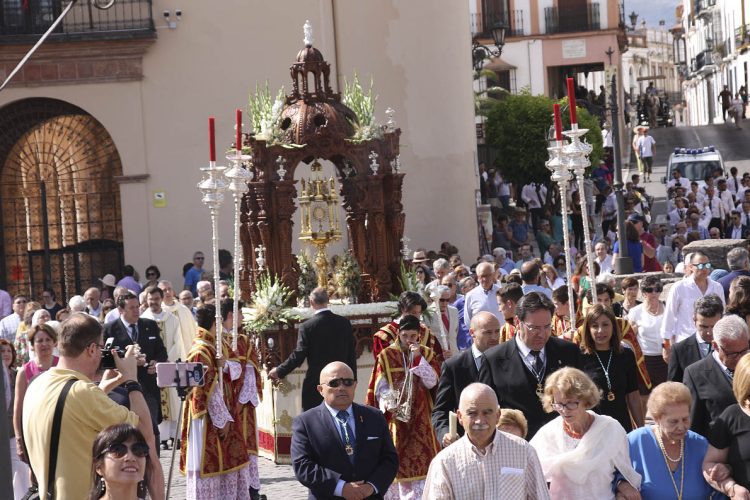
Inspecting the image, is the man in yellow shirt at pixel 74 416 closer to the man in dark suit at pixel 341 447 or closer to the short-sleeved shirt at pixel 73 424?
the short-sleeved shirt at pixel 73 424

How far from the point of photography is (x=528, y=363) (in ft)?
28.7

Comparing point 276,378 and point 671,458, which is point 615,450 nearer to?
point 671,458

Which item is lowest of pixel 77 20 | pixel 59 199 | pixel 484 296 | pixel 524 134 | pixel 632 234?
pixel 484 296

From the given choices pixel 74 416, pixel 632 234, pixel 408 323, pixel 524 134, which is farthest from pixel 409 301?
pixel 524 134

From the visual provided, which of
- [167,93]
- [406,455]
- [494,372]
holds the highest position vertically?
[167,93]

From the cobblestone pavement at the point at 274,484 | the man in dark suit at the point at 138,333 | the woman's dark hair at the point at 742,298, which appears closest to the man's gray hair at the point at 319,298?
the cobblestone pavement at the point at 274,484

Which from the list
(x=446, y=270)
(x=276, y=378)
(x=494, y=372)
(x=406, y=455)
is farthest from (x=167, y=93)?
(x=494, y=372)

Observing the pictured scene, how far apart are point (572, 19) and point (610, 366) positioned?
4655cm

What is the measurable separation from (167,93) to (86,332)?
1660 cm

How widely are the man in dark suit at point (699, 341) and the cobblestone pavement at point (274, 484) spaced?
3.76 meters

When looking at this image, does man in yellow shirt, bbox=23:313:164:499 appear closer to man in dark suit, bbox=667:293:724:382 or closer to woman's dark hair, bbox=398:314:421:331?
man in dark suit, bbox=667:293:724:382

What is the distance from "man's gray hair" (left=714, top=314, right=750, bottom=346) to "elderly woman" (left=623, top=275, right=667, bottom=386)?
4.68 metres

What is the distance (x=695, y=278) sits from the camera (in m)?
13.0

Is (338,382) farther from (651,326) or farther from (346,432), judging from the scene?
(651,326)
